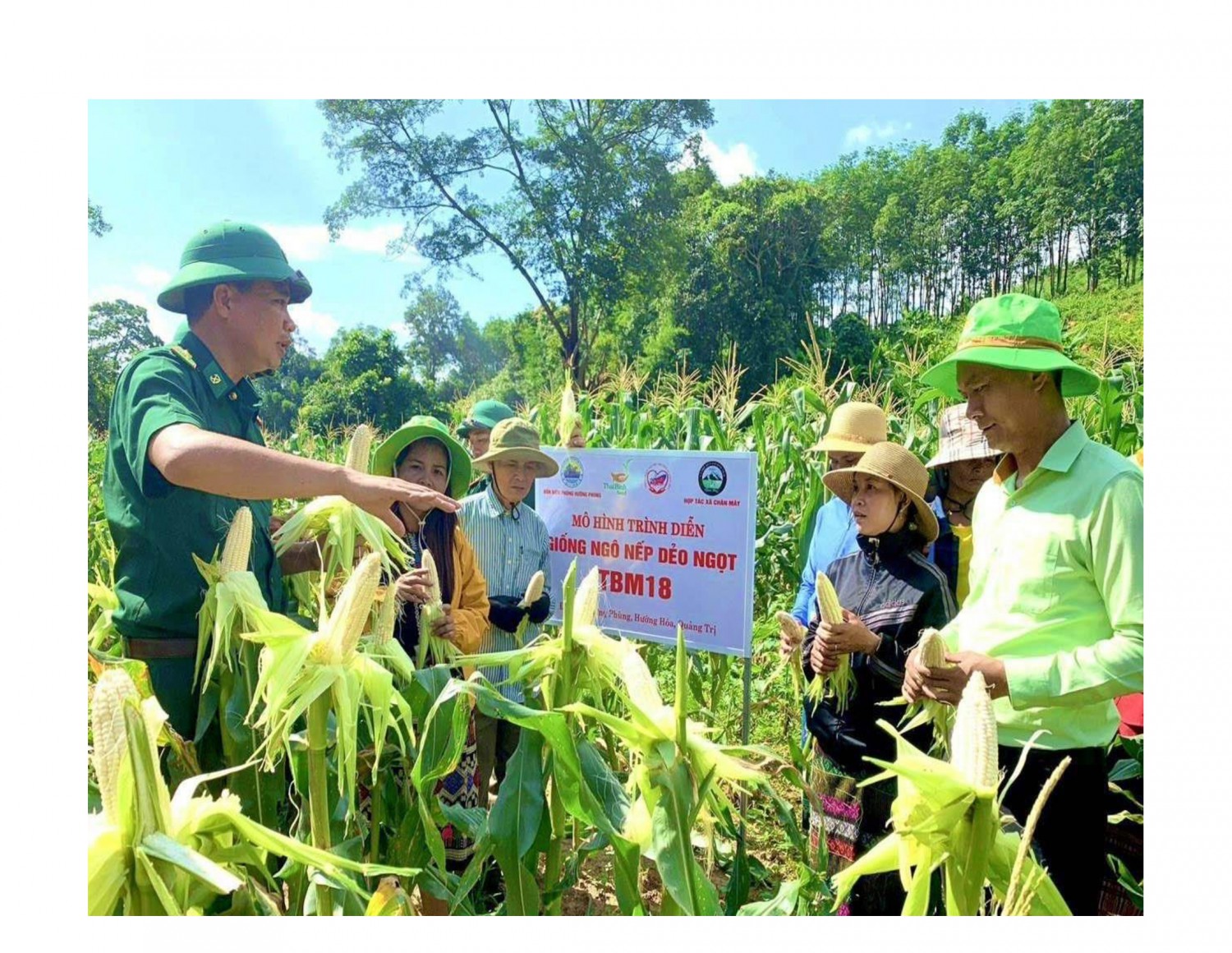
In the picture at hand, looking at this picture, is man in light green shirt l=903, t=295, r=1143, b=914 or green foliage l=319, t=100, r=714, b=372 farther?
green foliage l=319, t=100, r=714, b=372

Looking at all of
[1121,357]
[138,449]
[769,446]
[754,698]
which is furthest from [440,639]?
[1121,357]

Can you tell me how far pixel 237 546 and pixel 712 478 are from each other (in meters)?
1.55

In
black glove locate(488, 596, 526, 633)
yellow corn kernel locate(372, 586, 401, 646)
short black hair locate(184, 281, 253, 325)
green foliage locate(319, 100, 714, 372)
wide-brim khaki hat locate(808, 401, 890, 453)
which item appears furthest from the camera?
green foliage locate(319, 100, 714, 372)

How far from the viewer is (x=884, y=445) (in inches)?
84.0

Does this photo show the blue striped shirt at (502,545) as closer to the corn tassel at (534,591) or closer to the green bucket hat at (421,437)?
the green bucket hat at (421,437)

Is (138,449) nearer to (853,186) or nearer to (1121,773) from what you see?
(1121,773)

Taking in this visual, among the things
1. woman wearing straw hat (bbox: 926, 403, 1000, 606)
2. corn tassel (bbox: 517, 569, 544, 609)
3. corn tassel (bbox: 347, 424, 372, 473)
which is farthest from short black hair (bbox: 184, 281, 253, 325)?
woman wearing straw hat (bbox: 926, 403, 1000, 606)

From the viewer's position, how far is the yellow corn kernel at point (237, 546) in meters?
1.50

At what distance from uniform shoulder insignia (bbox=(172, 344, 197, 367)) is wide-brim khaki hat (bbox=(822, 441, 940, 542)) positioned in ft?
5.16

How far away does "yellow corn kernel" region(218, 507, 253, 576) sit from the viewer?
1497 mm

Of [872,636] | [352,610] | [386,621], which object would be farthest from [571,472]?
[352,610]

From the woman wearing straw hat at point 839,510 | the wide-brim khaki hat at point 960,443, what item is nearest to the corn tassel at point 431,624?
the woman wearing straw hat at point 839,510

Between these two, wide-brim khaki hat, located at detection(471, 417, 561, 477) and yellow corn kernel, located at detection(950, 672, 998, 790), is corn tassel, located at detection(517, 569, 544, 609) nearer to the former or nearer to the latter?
wide-brim khaki hat, located at detection(471, 417, 561, 477)

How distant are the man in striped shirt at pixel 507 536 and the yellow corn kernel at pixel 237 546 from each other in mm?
1181
